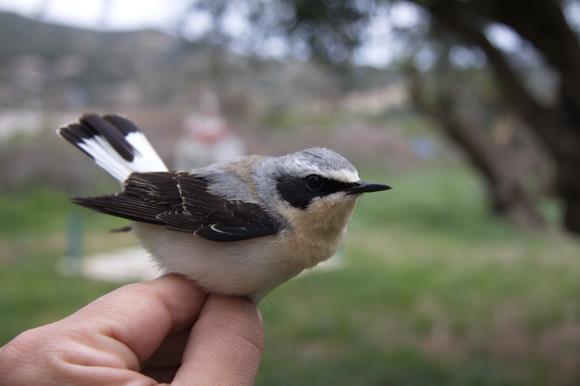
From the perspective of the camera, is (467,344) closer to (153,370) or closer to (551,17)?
(551,17)

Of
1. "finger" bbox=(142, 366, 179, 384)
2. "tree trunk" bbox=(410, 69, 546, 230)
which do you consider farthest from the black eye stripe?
"tree trunk" bbox=(410, 69, 546, 230)

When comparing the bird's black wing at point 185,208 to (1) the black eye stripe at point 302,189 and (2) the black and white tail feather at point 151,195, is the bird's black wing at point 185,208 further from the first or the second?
(1) the black eye stripe at point 302,189

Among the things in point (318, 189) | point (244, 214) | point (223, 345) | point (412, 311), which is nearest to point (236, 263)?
point (244, 214)

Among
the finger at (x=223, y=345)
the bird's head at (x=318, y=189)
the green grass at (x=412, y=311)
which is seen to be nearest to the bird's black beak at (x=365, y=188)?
the bird's head at (x=318, y=189)

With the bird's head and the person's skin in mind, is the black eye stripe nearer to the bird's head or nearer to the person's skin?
the bird's head

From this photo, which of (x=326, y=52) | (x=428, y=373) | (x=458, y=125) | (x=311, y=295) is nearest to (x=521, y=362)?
(x=428, y=373)

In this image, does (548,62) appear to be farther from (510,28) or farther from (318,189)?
(318,189)

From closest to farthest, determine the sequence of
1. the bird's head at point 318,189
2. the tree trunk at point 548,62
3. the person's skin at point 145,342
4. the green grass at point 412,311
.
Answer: the person's skin at point 145,342 < the bird's head at point 318,189 < the tree trunk at point 548,62 < the green grass at point 412,311
